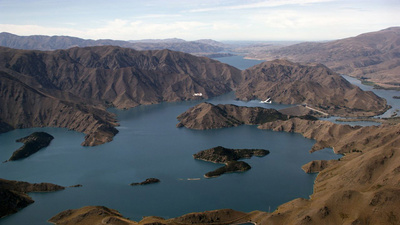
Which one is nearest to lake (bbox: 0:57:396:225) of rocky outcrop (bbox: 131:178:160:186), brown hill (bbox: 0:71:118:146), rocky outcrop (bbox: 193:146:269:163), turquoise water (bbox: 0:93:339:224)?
turquoise water (bbox: 0:93:339:224)

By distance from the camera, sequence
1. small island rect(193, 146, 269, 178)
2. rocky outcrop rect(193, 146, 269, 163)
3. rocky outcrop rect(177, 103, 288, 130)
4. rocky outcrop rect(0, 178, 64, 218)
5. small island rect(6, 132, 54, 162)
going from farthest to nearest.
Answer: rocky outcrop rect(177, 103, 288, 130) < small island rect(6, 132, 54, 162) < rocky outcrop rect(193, 146, 269, 163) < small island rect(193, 146, 269, 178) < rocky outcrop rect(0, 178, 64, 218)

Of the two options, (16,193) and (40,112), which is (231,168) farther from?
(40,112)

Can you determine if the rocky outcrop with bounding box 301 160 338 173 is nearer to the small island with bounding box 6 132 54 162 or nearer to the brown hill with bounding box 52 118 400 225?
the brown hill with bounding box 52 118 400 225

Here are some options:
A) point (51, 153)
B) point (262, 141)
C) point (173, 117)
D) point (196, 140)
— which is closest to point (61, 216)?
point (51, 153)

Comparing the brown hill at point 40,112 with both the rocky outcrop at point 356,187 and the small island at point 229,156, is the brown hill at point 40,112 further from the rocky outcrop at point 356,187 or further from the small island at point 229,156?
the rocky outcrop at point 356,187

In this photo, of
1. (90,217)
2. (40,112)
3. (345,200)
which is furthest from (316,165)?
(40,112)

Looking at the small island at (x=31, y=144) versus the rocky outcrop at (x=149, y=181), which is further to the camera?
the small island at (x=31, y=144)

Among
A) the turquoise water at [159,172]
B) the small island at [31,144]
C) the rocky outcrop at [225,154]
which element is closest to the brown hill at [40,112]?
the turquoise water at [159,172]
